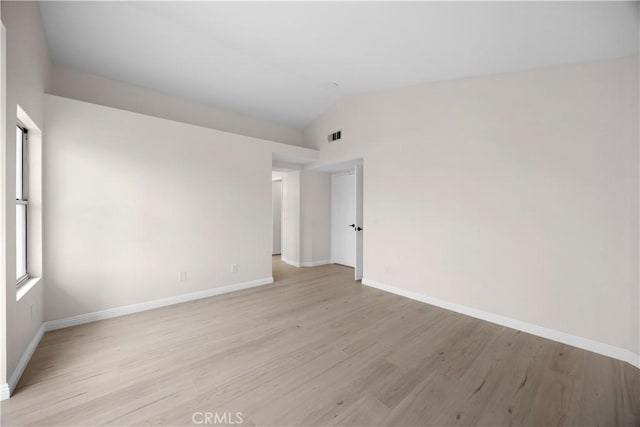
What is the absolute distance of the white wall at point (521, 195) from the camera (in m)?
2.31

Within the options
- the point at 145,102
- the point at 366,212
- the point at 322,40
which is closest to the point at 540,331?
the point at 366,212

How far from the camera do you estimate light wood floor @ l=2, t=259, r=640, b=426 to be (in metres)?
1.62

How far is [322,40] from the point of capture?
2.84 meters

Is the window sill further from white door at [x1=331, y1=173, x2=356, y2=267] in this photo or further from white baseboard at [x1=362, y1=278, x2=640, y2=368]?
white door at [x1=331, y1=173, x2=356, y2=267]

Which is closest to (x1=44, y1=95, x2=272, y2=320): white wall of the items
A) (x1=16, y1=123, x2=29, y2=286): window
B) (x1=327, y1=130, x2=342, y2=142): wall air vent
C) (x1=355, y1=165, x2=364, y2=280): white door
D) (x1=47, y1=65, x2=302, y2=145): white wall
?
(x1=16, y1=123, x2=29, y2=286): window

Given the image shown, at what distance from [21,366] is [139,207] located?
1818 millimetres

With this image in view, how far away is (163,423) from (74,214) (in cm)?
261

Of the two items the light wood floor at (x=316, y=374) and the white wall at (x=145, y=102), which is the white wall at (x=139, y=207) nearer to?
the light wood floor at (x=316, y=374)

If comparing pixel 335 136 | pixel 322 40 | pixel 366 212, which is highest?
pixel 322 40

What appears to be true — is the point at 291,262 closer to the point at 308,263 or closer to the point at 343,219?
the point at 308,263

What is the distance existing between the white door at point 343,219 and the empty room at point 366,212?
4.06 feet

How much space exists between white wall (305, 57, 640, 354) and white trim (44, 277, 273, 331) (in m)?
2.42

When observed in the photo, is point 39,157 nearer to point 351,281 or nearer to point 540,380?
point 351,281
